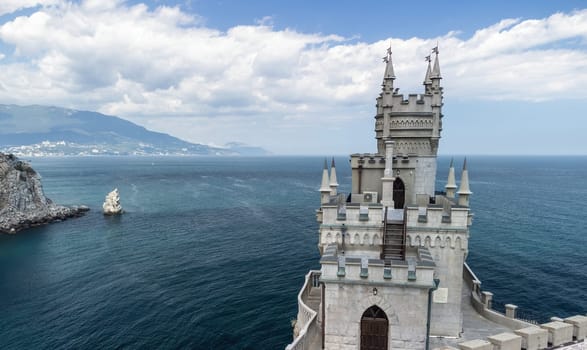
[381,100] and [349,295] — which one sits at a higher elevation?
[381,100]

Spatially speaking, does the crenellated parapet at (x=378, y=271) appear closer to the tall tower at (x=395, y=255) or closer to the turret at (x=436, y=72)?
the tall tower at (x=395, y=255)

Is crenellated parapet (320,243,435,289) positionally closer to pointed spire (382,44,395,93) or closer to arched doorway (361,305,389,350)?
arched doorway (361,305,389,350)

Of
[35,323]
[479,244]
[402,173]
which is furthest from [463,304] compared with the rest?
[479,244]

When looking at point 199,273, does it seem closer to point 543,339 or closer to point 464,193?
point 464,193

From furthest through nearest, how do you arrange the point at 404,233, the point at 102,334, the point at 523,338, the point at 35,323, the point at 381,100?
1. the point at 35,323
2. the point at 102,334
3. the point at 381,100
4. the point at 404,233
5. the point at 523,338

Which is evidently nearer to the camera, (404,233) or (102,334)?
(404,233)

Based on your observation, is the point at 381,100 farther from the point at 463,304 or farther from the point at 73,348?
the point at 73,348
